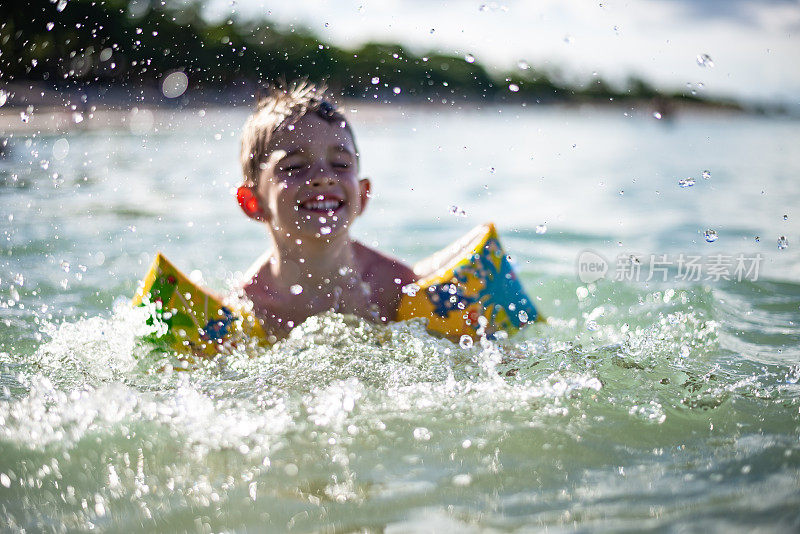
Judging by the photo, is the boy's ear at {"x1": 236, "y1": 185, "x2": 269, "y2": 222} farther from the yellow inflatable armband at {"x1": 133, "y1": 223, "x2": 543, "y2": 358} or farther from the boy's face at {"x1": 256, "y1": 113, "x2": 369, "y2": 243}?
the yellow inflatable armband at {"x1": 133, "y1": 223, "x2": 543, "y2": 358}

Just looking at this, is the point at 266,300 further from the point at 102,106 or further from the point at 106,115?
the point at 102,106

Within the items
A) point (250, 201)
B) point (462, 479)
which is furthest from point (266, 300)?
point (462, 479)

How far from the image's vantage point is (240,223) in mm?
7395

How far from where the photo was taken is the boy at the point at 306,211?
335 centimetres

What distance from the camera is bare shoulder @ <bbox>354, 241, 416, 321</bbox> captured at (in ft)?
12.1

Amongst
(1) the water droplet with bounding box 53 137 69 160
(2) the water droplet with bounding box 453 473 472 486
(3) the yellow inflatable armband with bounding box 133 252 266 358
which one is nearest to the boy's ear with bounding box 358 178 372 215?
(3) the yellow inflatable armband with bounding box 133 252 266 358

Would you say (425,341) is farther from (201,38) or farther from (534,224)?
(201,38)

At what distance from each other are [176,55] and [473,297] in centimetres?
2728

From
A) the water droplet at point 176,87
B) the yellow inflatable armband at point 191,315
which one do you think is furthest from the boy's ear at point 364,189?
the water droplet at point 176,87

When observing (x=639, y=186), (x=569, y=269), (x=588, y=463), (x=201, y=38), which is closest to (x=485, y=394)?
(x=588, y=463)

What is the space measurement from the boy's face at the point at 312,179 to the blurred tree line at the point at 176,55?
9174 millimetres

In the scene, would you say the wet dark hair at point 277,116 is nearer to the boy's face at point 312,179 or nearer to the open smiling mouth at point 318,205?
the boy's face at point 312,179

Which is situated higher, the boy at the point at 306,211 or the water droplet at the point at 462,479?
the boy at the point at 306,211

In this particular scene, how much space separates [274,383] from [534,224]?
202 inches
